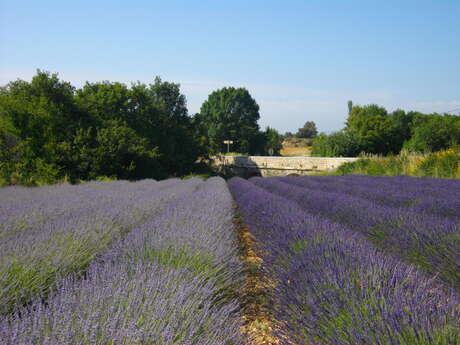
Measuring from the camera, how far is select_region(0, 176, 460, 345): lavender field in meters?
1.26

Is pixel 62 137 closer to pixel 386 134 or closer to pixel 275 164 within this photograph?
pixel 275 164

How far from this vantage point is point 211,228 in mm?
2984

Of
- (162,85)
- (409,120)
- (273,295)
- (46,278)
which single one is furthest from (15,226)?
(409,120)

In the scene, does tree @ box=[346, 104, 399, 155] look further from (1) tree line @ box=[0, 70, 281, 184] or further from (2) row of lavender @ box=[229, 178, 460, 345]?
(2) row of lavender @ box=[229, 178, 460, 345]

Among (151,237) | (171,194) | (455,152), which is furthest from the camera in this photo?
(455,152)

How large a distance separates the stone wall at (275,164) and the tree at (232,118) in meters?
13.0

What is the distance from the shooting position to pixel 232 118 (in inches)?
2082

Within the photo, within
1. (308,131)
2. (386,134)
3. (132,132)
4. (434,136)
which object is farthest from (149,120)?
(308,131)

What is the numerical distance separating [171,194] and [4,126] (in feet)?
30.1

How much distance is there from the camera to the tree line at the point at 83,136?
13.0 m

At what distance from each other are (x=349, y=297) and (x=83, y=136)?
15.8 meters

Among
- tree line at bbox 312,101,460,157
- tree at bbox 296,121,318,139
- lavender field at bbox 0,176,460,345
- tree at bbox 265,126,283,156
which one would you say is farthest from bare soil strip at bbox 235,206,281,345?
tree at bbox 296,121,318,139

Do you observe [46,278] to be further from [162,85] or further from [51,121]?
[162,85]

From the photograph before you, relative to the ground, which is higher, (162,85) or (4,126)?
(162,85)
